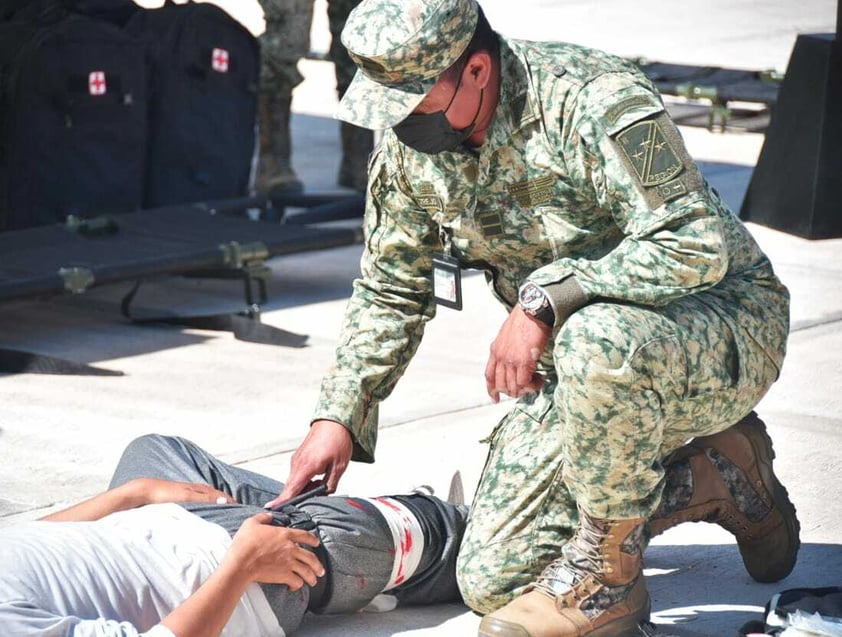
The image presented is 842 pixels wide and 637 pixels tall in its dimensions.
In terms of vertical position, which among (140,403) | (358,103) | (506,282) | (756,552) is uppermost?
(358,103)

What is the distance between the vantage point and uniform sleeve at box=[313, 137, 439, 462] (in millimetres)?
2953

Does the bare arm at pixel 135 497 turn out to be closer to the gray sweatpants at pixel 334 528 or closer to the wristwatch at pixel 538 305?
the gray sweatpants at pixel 334 528

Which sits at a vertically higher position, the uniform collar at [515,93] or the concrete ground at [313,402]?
the uniform collar at [515,93]

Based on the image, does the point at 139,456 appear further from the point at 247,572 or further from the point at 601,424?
the point at 601,424

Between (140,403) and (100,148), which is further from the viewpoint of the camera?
(100,148)

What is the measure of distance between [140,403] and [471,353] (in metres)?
1.06

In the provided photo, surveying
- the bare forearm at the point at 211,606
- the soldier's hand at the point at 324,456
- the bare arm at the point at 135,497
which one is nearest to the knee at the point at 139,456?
the bare arm at the point at 135,497

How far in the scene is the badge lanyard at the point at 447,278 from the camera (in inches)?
113

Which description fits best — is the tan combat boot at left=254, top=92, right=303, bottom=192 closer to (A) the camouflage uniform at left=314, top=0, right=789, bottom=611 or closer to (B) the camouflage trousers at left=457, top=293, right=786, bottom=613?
(A) the camouflage uniform at left=314, top=0, right=789, bottom=611

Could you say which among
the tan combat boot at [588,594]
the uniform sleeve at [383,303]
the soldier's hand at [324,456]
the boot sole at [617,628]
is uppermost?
the uniform sleeve at [383,303]

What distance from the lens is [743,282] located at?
9.28 feet

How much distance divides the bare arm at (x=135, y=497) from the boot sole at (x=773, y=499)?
1002 millimetres

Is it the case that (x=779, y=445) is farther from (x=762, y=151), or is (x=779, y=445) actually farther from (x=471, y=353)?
(x=762, y=151)

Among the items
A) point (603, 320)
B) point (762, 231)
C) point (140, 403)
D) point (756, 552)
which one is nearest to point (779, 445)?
point (756, 552)
